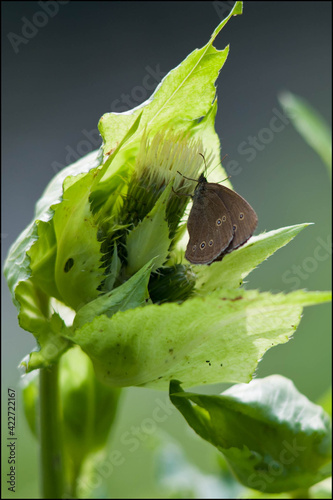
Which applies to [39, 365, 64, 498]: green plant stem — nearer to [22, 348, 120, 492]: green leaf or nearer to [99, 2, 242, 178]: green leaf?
[22, 348, 120, 492]: green leaf

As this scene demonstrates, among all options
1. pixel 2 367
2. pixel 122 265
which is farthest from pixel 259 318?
pixel 2 367

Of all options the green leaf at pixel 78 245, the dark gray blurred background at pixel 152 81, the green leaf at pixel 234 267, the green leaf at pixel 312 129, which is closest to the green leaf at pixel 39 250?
the green leaf at pixel 78 245

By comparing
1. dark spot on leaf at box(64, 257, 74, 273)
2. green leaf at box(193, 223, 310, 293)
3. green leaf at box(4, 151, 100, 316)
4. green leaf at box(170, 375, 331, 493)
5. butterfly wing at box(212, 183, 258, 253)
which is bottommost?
green leaf at box(170, 375, 331, 493)

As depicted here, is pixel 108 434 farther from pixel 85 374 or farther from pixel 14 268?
pixel 14 268

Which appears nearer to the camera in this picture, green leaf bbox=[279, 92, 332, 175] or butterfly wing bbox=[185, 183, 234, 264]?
butterfly wing bbox=[185, 183, 234, 264]

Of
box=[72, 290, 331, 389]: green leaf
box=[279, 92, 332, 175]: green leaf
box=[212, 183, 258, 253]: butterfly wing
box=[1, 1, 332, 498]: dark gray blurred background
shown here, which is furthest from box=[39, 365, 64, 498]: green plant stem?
box=[1, 1, 332, 498]: dark gray blurred background

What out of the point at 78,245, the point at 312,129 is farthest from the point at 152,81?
the point at 78,245

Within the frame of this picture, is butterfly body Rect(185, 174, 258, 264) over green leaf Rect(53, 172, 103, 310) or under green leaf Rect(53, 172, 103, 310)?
under
